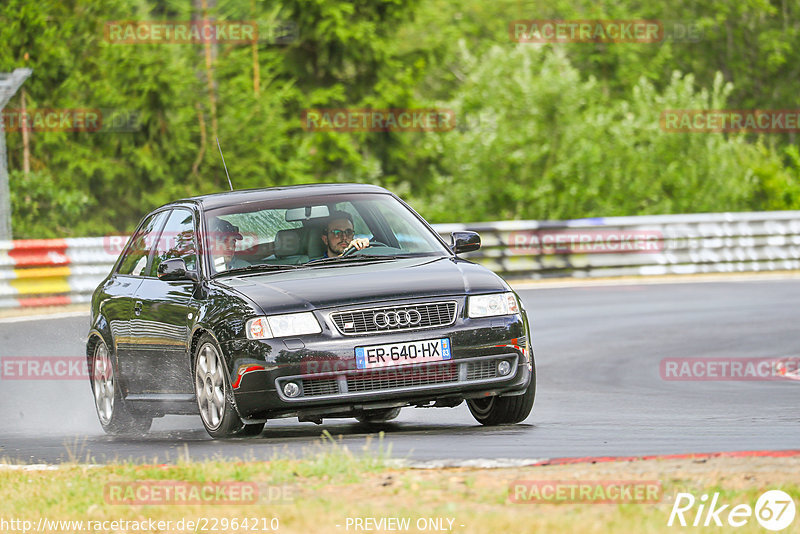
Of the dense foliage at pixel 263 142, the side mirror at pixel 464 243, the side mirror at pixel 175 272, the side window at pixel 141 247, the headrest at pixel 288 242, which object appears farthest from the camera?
the dense foliage at pixel 263 142

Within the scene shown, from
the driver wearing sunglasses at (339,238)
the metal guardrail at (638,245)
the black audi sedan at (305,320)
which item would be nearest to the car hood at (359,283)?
the black audi sedan at (305,320)

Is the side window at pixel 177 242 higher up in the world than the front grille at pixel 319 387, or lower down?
higher up

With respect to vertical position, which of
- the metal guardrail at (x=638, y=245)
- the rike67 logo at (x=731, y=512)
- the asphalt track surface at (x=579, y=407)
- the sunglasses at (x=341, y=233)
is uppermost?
the sunglasses at (x=341, y=233)

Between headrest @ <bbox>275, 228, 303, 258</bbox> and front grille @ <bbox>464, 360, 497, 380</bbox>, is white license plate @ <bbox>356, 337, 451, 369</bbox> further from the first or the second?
headrest @ <bbox>275, 228, 303, 258</bbox>

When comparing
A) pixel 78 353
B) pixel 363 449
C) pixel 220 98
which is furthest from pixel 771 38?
pixel 363 449

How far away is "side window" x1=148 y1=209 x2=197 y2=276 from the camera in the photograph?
31.2 feet

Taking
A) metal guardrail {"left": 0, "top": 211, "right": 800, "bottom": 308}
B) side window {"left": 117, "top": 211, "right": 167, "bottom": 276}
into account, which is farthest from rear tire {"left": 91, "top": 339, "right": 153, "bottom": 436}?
metal guardrail {"left": 0, "top": 211, "right": 800, "bottom": 308}

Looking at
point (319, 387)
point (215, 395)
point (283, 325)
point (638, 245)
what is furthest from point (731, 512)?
point (638, 245)

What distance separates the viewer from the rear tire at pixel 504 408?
9.01 metres

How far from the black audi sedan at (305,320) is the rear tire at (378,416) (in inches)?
0.8

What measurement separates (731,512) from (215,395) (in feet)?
12.9

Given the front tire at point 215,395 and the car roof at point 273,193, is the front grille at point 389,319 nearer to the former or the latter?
the front tire at point 215,395

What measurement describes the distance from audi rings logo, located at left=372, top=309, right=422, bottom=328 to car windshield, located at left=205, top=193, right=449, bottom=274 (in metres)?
0.97

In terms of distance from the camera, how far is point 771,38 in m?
56.5
